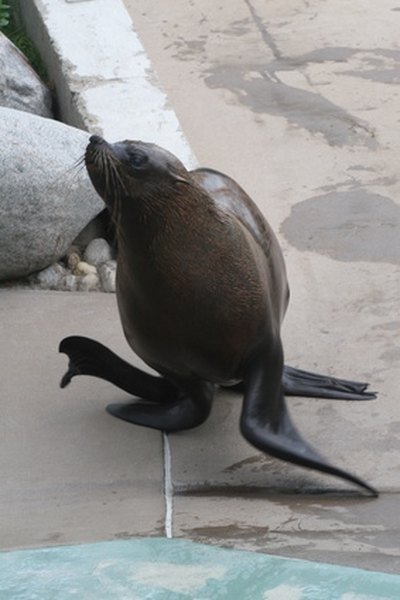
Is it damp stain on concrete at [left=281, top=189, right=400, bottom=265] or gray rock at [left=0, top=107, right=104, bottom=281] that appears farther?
damp stain on concrete at [left=281, top=189, right=400, bottom=265]

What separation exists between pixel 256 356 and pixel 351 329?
110cm

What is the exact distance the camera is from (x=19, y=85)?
7785mm

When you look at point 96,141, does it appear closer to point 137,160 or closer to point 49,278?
point 137,160

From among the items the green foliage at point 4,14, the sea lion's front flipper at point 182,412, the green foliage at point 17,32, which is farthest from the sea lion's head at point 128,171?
the green foliage at point 4,14

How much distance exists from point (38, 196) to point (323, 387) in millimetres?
1646

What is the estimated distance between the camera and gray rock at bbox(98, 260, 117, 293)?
620 cm

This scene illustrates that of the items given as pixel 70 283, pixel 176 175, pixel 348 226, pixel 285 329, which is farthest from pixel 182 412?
pixel 348 226

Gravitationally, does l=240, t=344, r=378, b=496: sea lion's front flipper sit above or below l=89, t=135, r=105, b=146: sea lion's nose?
below

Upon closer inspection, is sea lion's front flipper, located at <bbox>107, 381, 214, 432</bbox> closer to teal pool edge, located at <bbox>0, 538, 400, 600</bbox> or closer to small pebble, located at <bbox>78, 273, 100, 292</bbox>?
teal pool edge, located at <bbox>0, 538, 400, 600</bbox>

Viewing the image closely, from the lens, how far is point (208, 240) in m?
4.54

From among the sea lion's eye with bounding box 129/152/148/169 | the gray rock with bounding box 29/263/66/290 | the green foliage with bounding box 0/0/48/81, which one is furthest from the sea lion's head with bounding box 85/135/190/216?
the green foliage with bounding box 0/0/48/81

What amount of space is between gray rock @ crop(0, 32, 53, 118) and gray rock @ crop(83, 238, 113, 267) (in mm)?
1503

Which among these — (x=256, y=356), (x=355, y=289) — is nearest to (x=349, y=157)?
(x=355, y=289)

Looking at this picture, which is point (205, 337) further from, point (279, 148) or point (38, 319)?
point (279, 148)
